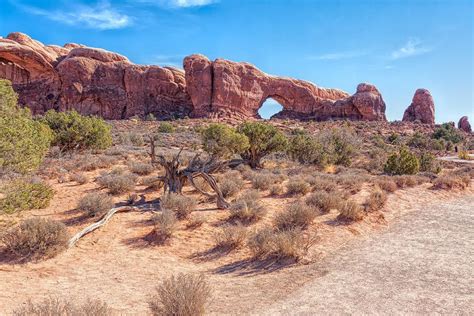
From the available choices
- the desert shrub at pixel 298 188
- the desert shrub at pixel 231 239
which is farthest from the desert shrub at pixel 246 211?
the desert shrub at pixel 298 188

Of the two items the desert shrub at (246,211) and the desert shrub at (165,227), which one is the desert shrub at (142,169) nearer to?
the desert shrub at (246,211)

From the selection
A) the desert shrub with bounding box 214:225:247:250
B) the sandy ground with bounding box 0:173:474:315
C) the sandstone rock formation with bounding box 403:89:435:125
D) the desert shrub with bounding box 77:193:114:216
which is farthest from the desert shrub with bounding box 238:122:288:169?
the sandstone rock formation with bounding box 403:89:435:125

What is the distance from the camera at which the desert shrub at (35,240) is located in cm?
622

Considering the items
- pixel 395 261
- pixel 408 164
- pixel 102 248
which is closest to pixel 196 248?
pixel 102 248

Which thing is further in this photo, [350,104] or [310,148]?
[350,104]

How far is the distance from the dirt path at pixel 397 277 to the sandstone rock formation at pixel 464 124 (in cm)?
5742

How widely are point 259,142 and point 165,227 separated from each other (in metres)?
11.6

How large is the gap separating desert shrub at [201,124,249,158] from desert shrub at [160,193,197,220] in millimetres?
5756

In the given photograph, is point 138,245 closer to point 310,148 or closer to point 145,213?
point 145,213

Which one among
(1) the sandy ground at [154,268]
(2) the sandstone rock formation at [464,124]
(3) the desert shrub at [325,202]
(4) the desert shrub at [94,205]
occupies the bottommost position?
(1) the sandy ground at [154,268]

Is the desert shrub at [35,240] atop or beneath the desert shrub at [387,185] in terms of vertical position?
beneath

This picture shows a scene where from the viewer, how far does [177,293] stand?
399 centimetres

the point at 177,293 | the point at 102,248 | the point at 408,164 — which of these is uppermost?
the point at 408,164

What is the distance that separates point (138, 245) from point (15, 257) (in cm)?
223
